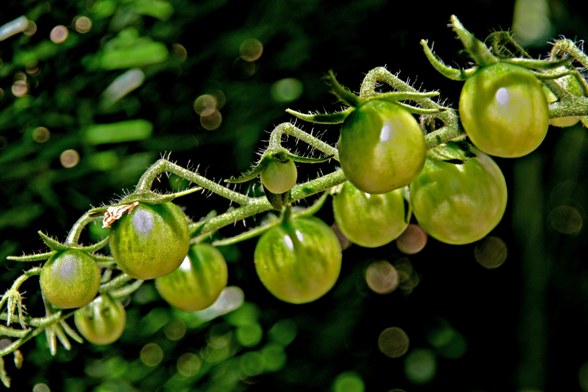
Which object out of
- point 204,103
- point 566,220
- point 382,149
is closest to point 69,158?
point 204,103

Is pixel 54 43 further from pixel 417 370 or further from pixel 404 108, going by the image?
pixel 417 370

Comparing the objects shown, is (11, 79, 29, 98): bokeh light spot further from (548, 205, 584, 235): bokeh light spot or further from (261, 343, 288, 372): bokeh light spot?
(548, 205, 584, 235): bokeh light spot

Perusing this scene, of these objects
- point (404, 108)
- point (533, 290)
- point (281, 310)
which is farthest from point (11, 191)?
point (533, 290)

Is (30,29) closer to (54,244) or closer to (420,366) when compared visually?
(54,244)

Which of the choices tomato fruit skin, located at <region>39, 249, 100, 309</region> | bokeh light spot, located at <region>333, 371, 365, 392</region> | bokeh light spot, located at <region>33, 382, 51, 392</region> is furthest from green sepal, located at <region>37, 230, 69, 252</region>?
bokeh light spot, located at <region>333, 371, 365, 392</region>

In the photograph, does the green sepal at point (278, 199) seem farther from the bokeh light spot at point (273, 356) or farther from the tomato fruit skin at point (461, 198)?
the bokeh light spot at point (273, 356)

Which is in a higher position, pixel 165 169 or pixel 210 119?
pixel 165 169
